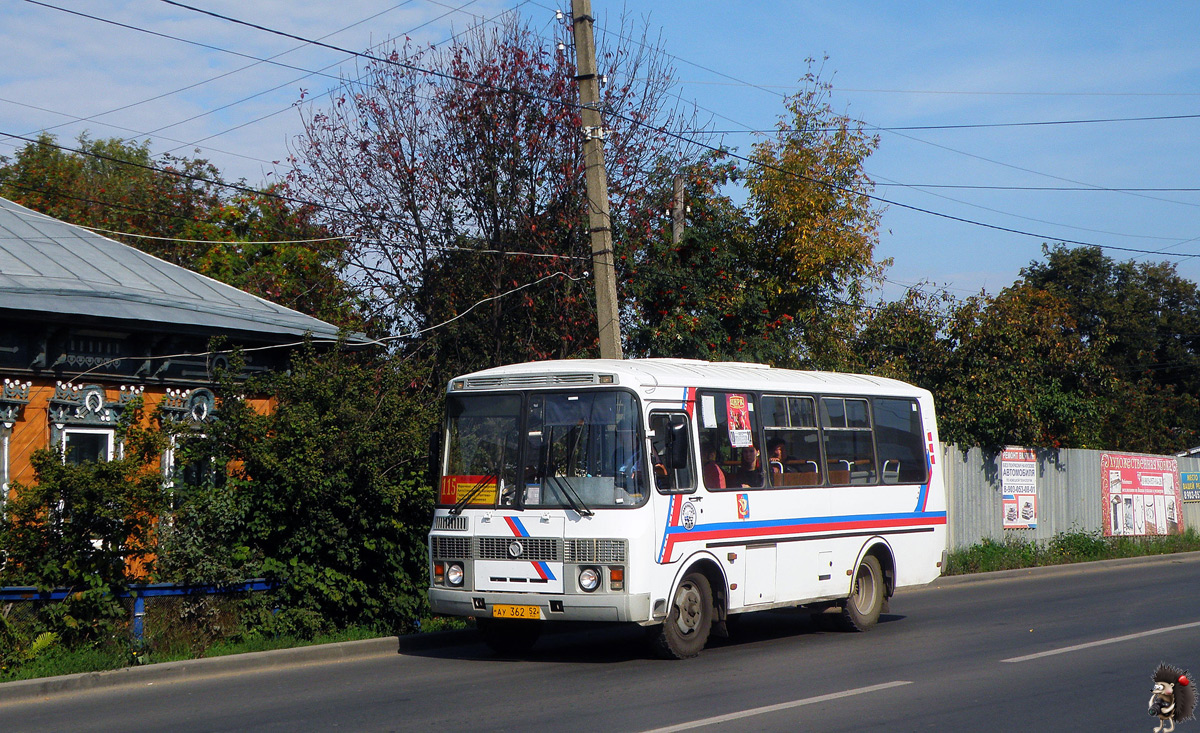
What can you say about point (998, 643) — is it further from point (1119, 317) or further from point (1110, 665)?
point (1119, 317)

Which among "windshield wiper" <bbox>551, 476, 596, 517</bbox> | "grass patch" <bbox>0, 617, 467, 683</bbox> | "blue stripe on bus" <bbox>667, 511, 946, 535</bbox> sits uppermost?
"windshield wiper" <bbox>551, 476, 596, 517</bbox>

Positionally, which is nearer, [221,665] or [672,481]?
[221,665]

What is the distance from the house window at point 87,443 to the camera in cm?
1417

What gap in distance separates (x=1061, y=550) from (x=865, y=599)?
41.8 feet

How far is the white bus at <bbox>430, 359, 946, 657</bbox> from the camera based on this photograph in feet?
35.6

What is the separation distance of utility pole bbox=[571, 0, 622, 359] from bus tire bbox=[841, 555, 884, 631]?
4.01m

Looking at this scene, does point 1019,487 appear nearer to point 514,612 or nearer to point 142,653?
point 514,612

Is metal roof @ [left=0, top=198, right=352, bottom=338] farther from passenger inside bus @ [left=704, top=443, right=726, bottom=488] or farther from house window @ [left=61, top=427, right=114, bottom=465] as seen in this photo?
passenger inside bus @ [left=704, top=443, right=726, bottom=488]

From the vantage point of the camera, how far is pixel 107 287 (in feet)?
49.3

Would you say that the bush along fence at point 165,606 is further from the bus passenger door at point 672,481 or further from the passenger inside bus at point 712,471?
the passenger inside bus at point 712,471

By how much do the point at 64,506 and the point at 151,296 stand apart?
16.6 feet

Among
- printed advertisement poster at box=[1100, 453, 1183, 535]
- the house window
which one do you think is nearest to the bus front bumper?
the house window

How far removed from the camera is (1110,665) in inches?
416

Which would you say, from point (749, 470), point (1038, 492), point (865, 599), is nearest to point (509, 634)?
point (749, 470)
